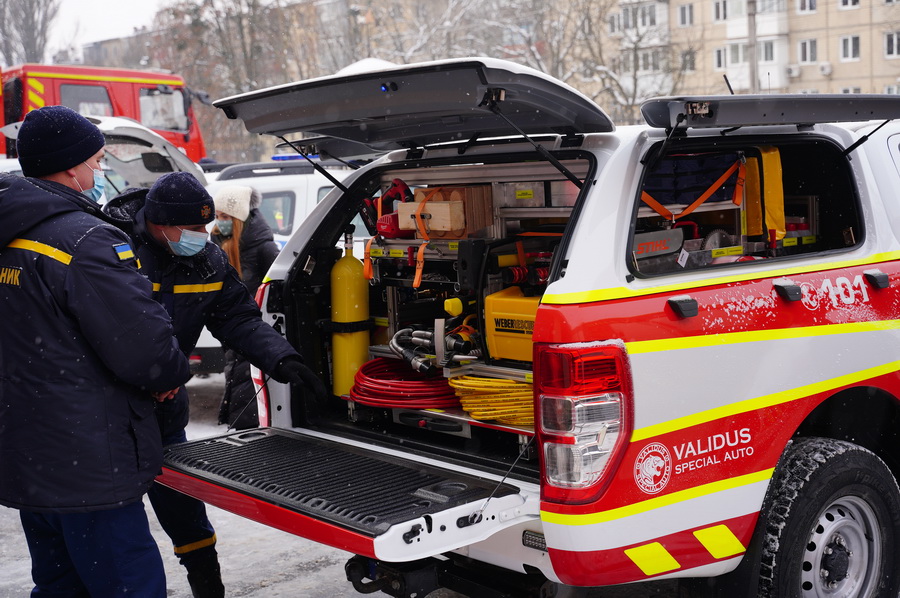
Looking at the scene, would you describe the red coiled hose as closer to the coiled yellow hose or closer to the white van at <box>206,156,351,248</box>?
the coiled yellow hose

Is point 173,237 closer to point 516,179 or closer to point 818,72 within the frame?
point 516,179

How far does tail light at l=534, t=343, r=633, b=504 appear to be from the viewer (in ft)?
9.53

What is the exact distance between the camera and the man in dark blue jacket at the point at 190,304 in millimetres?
3916

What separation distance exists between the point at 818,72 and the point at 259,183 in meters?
40.1

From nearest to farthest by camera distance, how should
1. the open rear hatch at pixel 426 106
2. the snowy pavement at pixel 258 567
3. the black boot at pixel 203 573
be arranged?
the open rear hatch at pixel 426 106
the black boot at pixel 203 573
the snowy pavement at pixel 258 567

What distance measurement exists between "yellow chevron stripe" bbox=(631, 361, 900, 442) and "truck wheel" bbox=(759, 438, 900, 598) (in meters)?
0.21

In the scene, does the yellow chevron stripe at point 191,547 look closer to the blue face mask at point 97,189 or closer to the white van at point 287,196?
the blue face mask at point 97,189

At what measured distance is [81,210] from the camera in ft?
10.8

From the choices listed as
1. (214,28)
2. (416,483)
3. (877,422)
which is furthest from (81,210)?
(214,28)

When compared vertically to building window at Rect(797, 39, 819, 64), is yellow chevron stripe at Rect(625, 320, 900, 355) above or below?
below

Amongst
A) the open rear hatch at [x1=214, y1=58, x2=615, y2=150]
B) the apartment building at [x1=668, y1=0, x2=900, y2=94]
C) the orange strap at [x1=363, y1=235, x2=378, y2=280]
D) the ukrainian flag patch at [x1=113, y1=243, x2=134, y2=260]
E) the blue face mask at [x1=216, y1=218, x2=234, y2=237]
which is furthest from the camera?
the apartment building at [x1=668, y1=0, x2=900, y2=94]

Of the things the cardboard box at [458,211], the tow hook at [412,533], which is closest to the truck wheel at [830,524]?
the tow hook at [412,533]

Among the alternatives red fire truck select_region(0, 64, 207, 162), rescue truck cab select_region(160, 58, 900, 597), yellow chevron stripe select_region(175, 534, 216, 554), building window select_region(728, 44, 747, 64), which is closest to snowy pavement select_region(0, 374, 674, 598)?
yellow chevron stripe select_region(175, 534, 216, 554)

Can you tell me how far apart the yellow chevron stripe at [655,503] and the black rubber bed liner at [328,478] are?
24 cm
